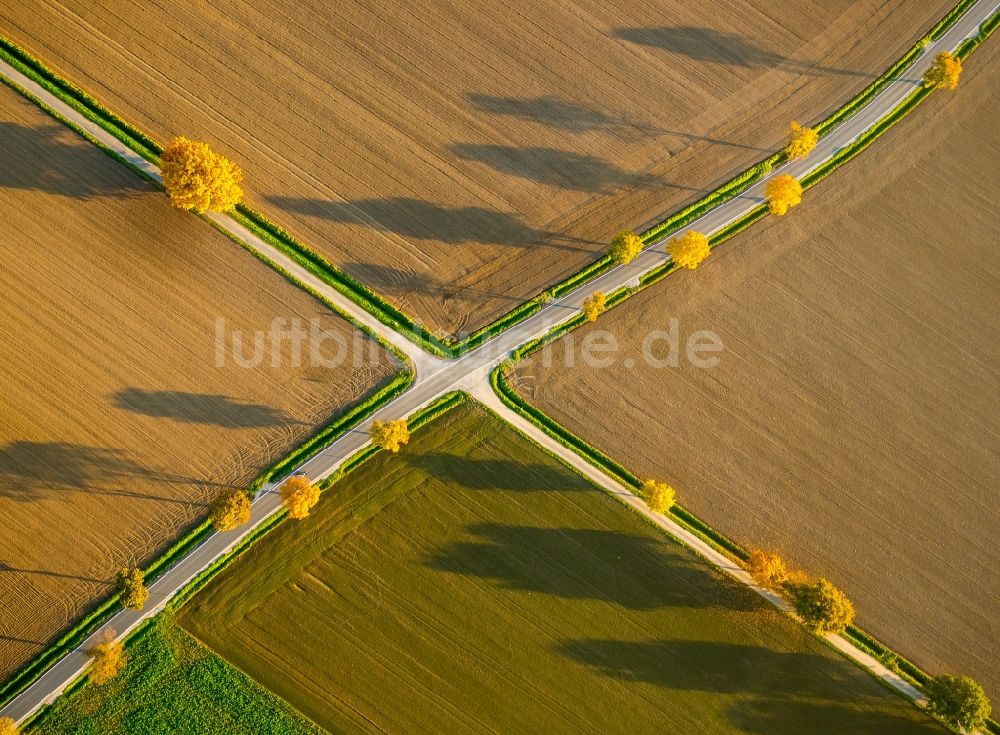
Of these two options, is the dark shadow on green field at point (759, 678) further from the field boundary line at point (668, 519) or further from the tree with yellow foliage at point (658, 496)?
the tree with yellow foliage at point (658, 496)

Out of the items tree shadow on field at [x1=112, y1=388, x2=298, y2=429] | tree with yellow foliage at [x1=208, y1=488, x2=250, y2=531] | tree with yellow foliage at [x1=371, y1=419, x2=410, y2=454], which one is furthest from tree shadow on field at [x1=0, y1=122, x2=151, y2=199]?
tree with yellow foliage at [x1=371, y1=419, x2=410, y2=454]

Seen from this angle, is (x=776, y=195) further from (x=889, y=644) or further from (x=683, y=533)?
(x=889, y=644)

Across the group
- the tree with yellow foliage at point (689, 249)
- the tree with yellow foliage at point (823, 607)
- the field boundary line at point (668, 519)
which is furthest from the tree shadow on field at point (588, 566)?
the tree with yellow foliage at point (689, 249)

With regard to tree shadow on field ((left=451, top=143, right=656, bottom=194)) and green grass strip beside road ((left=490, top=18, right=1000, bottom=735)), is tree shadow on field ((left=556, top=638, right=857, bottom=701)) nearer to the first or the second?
green grass strip beside road ((left=490, top=18, right=1000, bottom=735))

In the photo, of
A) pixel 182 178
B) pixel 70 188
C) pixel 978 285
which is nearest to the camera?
pixel 182 178

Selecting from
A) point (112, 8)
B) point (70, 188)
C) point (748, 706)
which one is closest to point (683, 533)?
point (748, 706)
